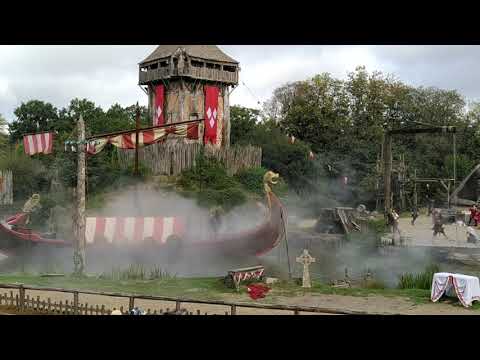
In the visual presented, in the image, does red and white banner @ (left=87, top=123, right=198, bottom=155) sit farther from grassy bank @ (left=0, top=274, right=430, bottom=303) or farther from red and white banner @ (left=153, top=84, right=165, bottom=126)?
red and white banner @ (left=153, top=84, right=165, bottom=126)

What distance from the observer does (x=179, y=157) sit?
23844 millimetres

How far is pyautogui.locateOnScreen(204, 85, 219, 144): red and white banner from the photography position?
25734mm

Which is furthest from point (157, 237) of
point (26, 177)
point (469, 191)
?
point (469, 191)

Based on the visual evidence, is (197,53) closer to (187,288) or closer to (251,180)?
(251,180)

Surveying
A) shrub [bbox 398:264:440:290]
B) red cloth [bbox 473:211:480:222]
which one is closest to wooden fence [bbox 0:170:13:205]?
shrub [bbox 398:264:440:290]

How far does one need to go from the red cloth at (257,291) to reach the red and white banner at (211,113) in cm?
1465

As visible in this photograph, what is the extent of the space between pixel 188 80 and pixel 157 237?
12.8m

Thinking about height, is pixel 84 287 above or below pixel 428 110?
below

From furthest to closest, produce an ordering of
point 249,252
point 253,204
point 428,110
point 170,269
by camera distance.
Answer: point 428,110
point 253,204
point 249,252
point 170,269
